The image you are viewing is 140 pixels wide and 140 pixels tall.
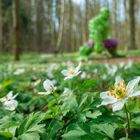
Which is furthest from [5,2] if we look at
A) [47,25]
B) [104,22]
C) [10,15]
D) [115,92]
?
[115,92]

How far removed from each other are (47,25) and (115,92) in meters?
43.8

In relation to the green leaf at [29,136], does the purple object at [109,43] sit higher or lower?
lower

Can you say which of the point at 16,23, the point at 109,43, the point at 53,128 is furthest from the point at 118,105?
the point at 16,23

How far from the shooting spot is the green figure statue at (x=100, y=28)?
12172 millimetres

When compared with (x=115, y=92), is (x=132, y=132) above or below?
below

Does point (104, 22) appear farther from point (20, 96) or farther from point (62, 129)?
point (62, 129)

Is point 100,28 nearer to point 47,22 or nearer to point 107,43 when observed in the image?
point 107,43

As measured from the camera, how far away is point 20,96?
10.4ft

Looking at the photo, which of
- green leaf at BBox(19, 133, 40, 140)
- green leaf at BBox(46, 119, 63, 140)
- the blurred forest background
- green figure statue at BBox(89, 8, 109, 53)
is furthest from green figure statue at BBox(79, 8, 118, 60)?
the blurred forest background

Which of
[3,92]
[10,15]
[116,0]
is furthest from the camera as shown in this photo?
[116,0]

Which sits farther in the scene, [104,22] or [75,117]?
[104,22]

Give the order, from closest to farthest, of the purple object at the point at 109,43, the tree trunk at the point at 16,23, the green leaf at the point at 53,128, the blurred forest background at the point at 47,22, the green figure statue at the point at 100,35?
1. the green leaf at the point at 53,128
2. the green figure statue at the point at 100,35
3. the purple object at the point at 109,43
4. the tree trunk at the point at 16,23
5. the blurred forest background at the point at 47,22

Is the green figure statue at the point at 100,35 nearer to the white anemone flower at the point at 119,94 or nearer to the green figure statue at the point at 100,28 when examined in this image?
the green figure statue at the point at 100,28

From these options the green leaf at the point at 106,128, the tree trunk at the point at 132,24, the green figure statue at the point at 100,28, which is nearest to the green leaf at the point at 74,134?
the green leaf at the point at 106,128
